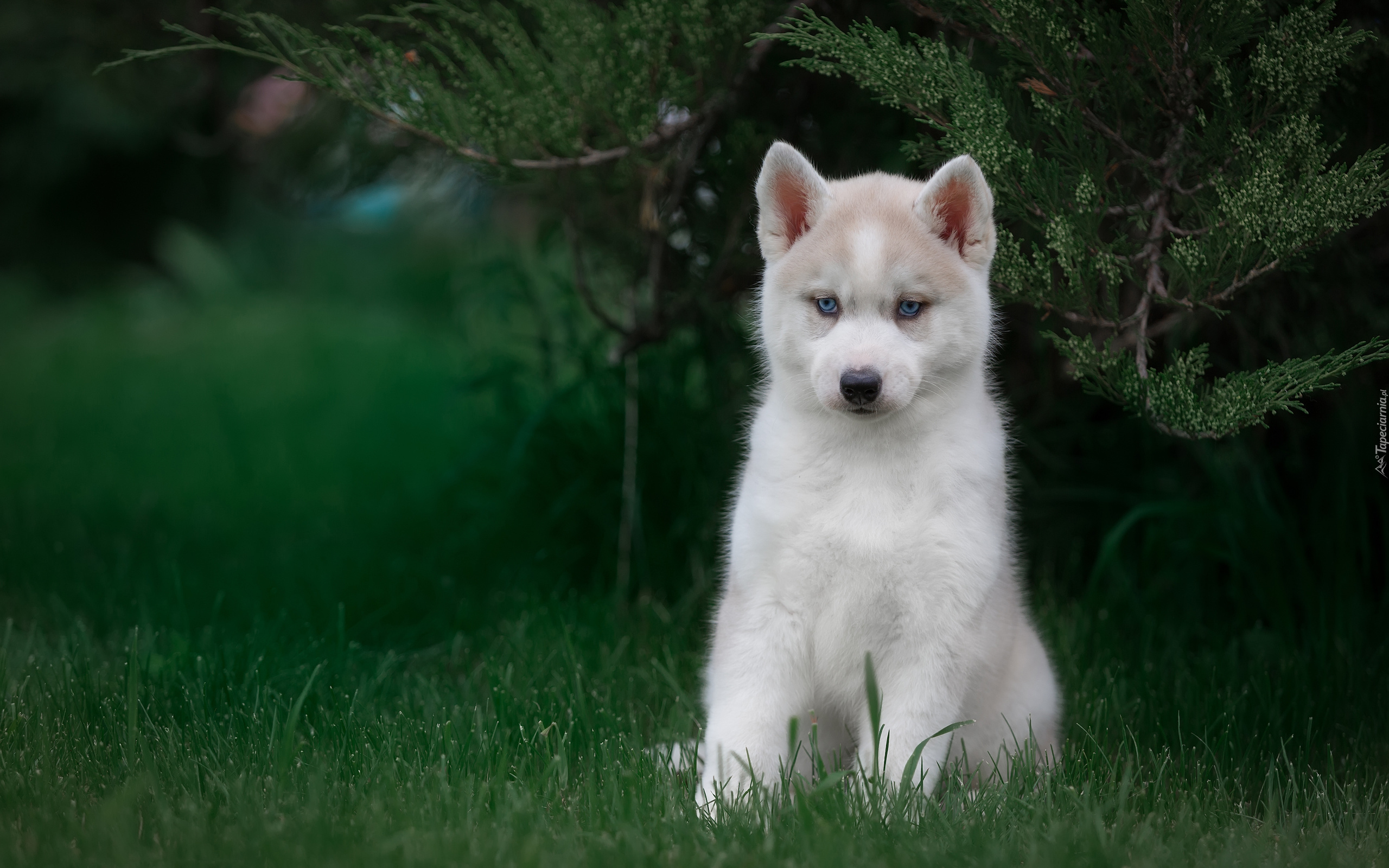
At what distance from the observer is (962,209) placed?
2.70 m

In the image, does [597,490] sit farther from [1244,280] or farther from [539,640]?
[1244,280]

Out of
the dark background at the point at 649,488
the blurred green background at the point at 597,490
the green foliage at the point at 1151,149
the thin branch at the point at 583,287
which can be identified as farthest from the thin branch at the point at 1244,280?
the thin branch at the point at 583,287

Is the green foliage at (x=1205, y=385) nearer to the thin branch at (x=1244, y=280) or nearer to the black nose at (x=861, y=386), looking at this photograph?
the thin branch at (x=1244, y=280)

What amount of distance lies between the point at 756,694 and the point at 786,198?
122cm

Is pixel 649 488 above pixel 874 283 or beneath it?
beneath

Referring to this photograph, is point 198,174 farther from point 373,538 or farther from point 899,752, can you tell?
point 899,752

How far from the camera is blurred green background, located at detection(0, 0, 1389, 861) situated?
12.3 ft

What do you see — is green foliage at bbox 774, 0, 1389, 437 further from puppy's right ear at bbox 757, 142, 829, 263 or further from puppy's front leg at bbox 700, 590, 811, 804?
puppy's front leg at bbox 700, 590, 811, 804

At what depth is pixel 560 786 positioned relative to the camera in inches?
109

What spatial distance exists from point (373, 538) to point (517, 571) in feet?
2.79

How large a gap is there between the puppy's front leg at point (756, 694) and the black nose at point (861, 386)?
0.55 m

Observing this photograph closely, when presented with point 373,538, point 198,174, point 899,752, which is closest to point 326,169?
point 373,538

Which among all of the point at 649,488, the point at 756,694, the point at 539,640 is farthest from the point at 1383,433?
the point at 539,640

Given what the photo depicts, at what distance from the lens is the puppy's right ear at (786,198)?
274cm
